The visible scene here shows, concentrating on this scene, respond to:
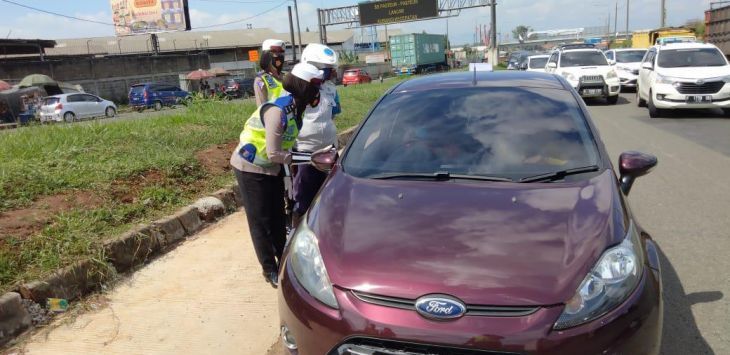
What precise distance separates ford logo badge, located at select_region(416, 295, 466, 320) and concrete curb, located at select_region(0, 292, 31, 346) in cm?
266

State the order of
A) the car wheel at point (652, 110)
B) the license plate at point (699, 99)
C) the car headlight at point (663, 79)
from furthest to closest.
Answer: the car wheel at point (652, 110)
the car headlight at point (663, 79)
the license plate at point (699, 99)

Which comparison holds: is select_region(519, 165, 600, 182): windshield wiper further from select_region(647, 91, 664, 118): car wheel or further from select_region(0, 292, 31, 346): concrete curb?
select_region(647, 91, 664, 118): car wheel

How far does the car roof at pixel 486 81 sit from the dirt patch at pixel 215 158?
3.50 m

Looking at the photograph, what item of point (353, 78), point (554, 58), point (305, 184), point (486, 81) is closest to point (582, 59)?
point (554, 58)

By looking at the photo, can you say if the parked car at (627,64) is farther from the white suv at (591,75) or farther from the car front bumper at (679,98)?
the car front bumper at (679,98)

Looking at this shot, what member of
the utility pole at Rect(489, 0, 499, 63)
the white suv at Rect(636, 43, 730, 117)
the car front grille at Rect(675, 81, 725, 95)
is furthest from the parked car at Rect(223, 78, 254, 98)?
the car front grille at Rect(675, 81, 725, 95)

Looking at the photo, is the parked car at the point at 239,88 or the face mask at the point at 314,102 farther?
the parked car at the point at 239,88

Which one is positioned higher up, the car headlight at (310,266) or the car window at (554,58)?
the car window at (554,58)

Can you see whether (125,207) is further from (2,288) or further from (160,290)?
(2,288)

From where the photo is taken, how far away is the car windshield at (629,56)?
67.6 ft

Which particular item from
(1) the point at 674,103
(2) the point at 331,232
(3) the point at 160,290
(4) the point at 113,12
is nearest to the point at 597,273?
(2) the point at 331,232

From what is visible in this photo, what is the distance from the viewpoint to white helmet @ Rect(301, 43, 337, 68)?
396cm

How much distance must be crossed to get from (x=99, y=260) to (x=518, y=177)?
9.85 feet

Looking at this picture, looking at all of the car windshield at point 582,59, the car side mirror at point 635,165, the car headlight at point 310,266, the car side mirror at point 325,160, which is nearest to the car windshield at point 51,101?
the car windshield at point 582,59
